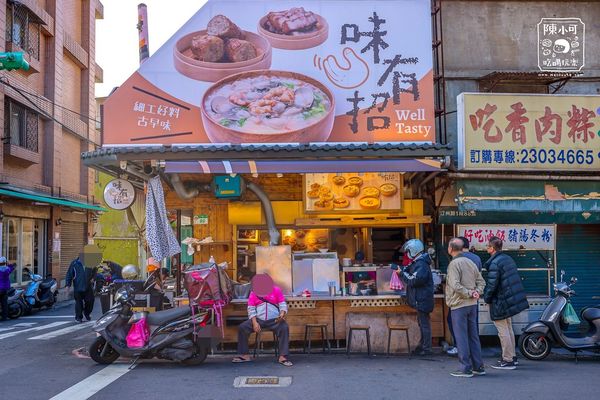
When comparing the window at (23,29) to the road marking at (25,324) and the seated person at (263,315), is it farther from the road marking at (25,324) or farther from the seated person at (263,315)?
the seated person at (263,315)

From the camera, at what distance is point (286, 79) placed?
449 inches

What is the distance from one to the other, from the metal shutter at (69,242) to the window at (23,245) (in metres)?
1.96

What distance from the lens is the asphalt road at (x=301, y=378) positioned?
7.28m

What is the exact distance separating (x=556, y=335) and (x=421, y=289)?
2.26 m

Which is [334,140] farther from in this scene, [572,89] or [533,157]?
[572,89]

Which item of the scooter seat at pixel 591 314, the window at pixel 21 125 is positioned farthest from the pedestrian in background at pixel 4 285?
the scooter seat at pixel 591 314

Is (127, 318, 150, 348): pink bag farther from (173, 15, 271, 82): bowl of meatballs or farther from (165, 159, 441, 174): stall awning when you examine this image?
(173, 15, 271, 82): bowl of meatballs

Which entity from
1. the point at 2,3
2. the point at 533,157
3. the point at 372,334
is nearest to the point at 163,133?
the point at 372,334

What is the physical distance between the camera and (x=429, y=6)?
1183 centimetres

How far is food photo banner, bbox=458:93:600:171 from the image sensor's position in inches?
422

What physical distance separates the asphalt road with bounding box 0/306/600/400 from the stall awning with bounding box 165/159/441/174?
10.3ft

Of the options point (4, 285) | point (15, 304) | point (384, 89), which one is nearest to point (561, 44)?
point (384, 89)

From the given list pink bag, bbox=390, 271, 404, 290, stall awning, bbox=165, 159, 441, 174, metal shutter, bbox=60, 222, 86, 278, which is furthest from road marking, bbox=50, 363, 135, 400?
metal shutter, bbox=60, 222, 86, 278

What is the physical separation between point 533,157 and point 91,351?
28.1 feet
